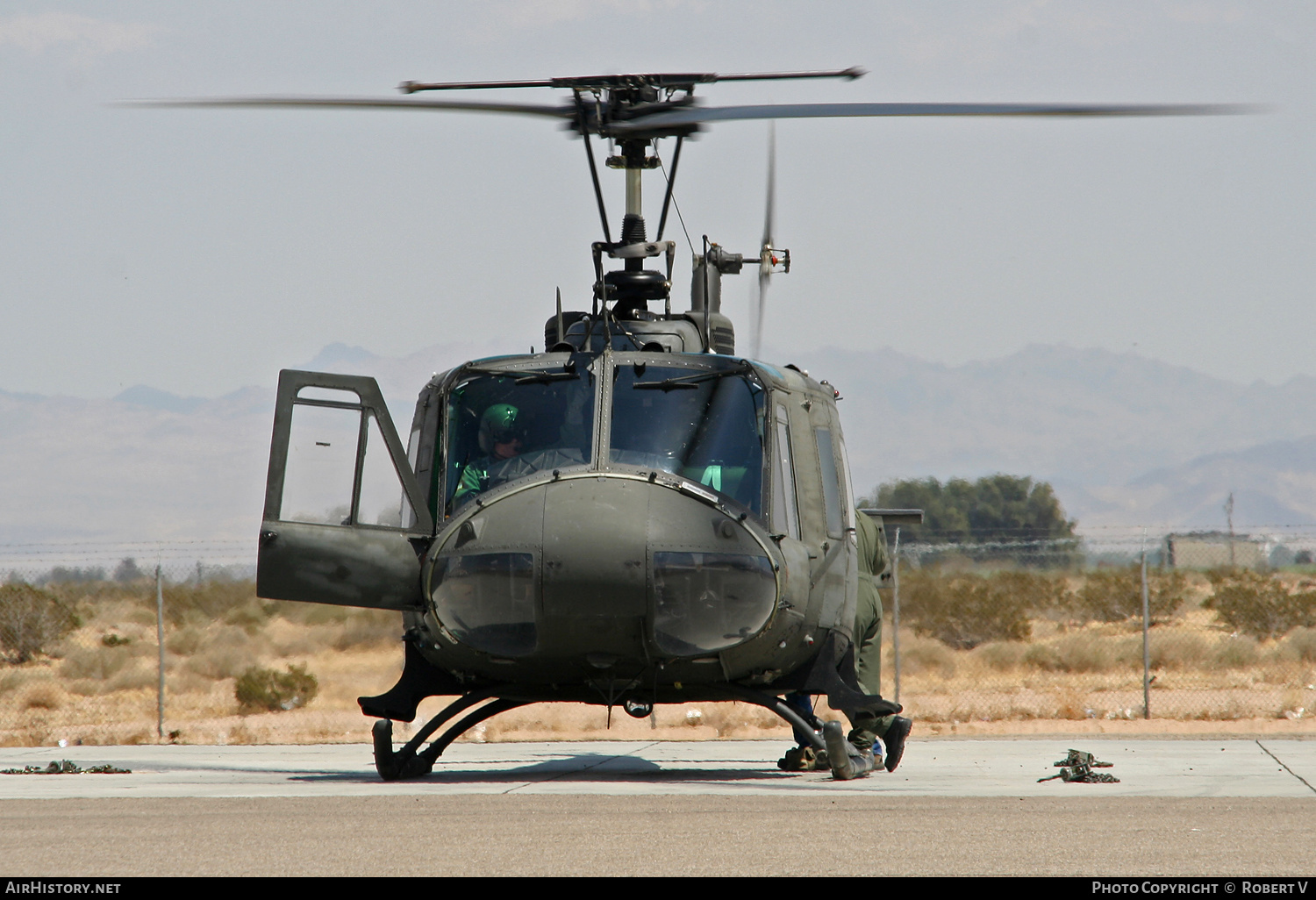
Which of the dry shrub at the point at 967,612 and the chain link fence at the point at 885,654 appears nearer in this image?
the chain link fence at the point at 885,654

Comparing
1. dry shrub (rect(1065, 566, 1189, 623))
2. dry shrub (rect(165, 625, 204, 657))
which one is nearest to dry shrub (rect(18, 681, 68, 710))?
dry shrub (rect(165, 625, 204, 657))

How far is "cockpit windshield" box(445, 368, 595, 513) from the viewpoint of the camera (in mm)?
9859

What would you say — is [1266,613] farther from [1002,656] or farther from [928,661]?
[928,661]

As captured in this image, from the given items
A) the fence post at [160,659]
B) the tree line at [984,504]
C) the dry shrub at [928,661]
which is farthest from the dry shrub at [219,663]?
the tree line at [984,504]

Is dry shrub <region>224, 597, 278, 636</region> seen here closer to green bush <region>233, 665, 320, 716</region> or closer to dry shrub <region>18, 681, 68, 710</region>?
dry shrub <region>18, 681, 68, 710</region>

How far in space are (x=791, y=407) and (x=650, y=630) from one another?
213 centimetres

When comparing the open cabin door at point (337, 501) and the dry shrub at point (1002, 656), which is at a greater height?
the open cabin door at point (337, 501)

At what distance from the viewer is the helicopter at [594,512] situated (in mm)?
9070

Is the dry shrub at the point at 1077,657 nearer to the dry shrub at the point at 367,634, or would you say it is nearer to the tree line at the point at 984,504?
the dry shrub at the point at 367,634

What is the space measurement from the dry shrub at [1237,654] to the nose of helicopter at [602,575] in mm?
20540

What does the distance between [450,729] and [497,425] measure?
81.1 inches

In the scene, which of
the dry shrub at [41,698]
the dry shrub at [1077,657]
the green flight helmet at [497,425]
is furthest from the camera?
the dry shrub at [1077,657]

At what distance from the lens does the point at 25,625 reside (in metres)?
33.5

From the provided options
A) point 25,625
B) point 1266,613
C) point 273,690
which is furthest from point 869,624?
point 25,625
